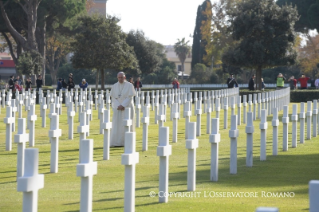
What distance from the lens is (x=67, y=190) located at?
9742 mm

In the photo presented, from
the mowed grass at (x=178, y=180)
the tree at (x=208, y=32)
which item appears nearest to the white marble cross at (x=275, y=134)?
the mowed grass at (x=178, y=180)

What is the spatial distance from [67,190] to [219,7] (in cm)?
7002

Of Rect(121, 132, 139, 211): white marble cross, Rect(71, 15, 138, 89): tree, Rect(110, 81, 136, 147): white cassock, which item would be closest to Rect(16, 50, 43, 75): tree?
Rect(71, 15, 138, 89): tree

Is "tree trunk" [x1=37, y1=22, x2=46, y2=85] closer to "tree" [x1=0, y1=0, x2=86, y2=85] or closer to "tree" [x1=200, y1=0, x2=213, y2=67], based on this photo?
"tree" [x1=0, y1=0, x2=86, y2=85]

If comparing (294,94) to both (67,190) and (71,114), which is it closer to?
(71,114)

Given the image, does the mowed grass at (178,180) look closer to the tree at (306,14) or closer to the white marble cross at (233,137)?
the white marble cross at (233,137)

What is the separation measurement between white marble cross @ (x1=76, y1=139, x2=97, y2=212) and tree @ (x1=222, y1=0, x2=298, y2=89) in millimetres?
41969

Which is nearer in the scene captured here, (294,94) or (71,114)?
(71,114)

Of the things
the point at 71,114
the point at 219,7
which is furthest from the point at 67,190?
the point at 219,7

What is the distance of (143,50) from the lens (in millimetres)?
66688

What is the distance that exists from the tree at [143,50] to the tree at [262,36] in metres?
18.1

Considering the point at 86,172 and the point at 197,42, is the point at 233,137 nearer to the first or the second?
the point at 86,172

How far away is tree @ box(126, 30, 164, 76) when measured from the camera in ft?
219

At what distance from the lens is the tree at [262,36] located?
1906 inches
